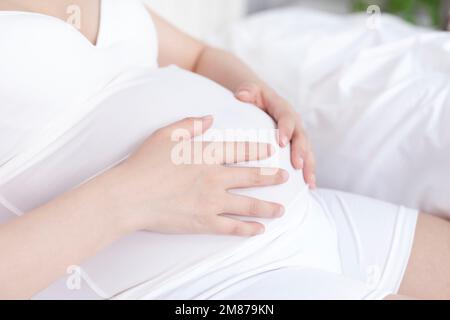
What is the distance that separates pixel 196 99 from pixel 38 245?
346 mm

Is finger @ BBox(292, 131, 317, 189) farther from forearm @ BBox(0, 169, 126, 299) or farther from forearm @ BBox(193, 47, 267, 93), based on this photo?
forearm @ BBox(0, 169, 126, 299)

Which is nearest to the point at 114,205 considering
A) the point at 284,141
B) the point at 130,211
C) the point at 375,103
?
the point at 130,211

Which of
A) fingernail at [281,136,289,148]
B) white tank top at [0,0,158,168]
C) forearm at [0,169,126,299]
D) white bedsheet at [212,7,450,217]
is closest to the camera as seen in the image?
forearm at [0,169,126,299]

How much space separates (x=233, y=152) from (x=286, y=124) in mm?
151

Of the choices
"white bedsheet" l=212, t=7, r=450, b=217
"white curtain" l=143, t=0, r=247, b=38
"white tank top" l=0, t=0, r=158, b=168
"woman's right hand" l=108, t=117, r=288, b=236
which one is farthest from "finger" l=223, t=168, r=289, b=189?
"white curtain" l=143, t=0, r=247, b=38

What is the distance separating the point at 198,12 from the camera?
2.05m

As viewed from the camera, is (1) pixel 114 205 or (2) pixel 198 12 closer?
(1) pixel 114 205

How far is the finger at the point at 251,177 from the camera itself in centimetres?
84

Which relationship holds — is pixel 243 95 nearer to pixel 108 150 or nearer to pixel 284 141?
pixel 284 141

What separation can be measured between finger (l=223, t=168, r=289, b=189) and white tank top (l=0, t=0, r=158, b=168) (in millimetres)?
255

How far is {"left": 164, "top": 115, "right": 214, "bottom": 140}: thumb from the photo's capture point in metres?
0.85

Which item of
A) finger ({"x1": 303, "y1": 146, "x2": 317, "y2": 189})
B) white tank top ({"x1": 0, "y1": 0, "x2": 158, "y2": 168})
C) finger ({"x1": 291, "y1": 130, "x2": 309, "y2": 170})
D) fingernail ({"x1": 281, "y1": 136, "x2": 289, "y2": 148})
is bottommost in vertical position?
finger ({"x1": 303, "y1": 146, "x2": 317, "y2": 189})

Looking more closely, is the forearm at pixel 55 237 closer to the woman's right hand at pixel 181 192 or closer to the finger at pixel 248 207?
the woman's right hand at pixel 181 192
